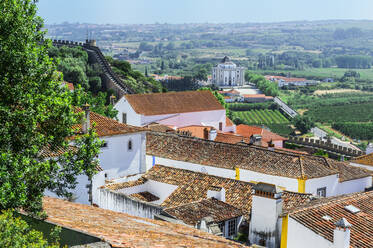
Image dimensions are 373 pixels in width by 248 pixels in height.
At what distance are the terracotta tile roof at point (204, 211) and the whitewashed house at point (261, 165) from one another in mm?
6280

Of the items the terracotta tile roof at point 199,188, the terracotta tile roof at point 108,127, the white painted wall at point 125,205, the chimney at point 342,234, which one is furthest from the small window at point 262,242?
the terracotta tile roof at point 108,127

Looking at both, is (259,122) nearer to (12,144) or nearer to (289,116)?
(289,116)

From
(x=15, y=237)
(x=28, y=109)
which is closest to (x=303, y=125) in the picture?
(x=28, y=109)

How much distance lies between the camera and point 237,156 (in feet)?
93.6

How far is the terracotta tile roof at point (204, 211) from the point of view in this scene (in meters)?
18.8

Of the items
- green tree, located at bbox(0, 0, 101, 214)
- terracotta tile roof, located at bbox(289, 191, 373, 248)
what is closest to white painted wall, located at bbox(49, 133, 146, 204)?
terracotta tile roof, located at bbox(289, 191, 373, 248)

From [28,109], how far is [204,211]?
327 inches

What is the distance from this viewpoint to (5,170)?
12.1 metres

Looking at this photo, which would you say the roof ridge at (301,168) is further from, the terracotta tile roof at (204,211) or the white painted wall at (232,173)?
the terracotta tile roof at (204,211)

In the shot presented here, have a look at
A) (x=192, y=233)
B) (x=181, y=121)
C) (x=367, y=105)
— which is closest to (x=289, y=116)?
(x=367, y=105)

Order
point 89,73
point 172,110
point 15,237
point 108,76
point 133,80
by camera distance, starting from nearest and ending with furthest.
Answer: point 15,237
point 172,110
point 108,76
point 89,73
point 133,80

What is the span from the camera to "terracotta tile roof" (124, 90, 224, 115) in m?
49.4

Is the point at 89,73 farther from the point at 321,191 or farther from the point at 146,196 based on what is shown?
the point at 321,191

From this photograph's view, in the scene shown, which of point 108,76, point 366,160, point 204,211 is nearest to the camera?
point 204,211
